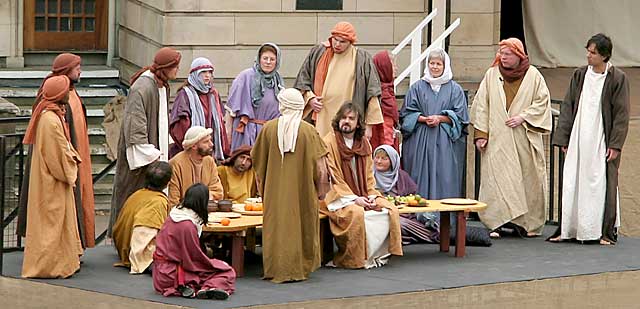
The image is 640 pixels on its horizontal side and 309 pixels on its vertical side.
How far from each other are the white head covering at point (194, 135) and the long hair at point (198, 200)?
3.04ft

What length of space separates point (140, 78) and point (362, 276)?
217 centimetres

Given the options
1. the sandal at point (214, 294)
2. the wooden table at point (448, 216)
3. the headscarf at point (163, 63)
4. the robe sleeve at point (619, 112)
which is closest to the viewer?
the sandal at point (214, 294)

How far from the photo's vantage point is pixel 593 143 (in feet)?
46.8

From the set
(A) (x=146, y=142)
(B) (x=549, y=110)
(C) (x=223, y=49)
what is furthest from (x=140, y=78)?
(C) (x=223, y=49)

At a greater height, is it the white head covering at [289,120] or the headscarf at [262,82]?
the headscarf at [262,82]

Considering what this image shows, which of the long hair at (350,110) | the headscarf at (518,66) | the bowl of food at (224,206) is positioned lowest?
the bowl of food at (224,206)

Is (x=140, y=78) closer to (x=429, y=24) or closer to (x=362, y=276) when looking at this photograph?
(x=362, y=276)

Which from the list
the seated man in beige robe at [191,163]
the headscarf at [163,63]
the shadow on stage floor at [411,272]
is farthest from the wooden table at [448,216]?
the headscarf at [163,63]

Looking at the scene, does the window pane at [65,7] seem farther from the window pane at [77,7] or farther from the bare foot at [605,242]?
the bare foot at [605,242]

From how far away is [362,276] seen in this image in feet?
42.5

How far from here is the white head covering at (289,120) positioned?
41.4 feet

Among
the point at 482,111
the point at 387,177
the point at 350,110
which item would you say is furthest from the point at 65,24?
the point at 350,110

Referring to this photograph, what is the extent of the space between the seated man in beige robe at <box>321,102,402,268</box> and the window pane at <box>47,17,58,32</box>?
284 inches

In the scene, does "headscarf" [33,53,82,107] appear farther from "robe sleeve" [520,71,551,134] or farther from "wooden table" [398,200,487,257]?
"robe sleeve" [520,71,551,134]
